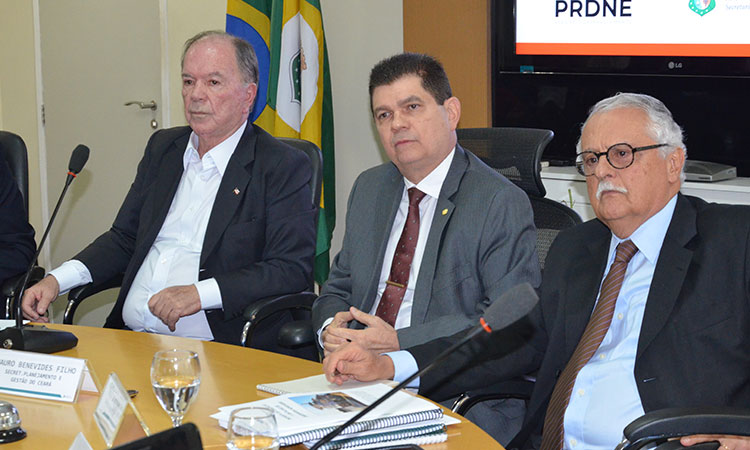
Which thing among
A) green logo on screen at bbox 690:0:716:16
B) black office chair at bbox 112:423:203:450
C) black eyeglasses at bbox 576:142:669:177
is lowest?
black office chair at bbox 112:423:203:450

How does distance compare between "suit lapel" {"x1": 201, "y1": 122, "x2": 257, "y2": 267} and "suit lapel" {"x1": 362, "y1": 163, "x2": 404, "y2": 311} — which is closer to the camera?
"suit lapel" {"x1": 362, "y1": 163, "x2": 404, "y2": 311}

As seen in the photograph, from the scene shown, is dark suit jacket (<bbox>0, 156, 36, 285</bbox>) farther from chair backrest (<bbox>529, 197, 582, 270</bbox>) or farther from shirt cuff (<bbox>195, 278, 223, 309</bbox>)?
chair backrest (<bbox>529, 197, 582, 270</bbox>)

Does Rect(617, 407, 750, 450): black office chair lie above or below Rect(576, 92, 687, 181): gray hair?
below

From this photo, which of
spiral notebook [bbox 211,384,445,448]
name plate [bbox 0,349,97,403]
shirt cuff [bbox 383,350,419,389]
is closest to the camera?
spiral notebook [bbox 211,384,445,448]

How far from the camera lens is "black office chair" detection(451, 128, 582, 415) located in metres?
2.52

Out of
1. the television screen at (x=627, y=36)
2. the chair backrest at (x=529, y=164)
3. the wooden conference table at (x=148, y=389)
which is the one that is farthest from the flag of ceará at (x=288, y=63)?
the wooden conference table at (x=148, y=389)

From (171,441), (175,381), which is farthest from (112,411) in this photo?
(171,441)

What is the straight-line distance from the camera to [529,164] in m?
2.52

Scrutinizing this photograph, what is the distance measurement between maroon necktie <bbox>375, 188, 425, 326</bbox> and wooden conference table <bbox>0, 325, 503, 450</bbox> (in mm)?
456

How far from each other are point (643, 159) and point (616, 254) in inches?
8.8

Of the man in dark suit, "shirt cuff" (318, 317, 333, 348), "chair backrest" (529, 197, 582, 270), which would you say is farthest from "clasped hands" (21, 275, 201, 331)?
"chair backrest" (529, 197, 582, 270)

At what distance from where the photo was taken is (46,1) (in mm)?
5453

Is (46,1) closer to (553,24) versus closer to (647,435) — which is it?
(553,24)

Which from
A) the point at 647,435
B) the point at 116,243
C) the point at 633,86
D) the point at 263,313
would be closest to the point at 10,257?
the point at 116,243
